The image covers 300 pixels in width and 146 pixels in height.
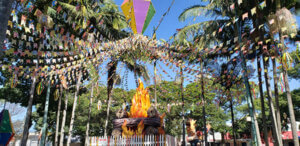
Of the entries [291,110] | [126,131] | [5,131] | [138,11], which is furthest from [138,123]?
[291,110]

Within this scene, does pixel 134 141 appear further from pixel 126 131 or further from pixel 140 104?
pixel 140 104

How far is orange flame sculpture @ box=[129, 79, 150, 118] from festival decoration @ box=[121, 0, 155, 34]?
6281mm

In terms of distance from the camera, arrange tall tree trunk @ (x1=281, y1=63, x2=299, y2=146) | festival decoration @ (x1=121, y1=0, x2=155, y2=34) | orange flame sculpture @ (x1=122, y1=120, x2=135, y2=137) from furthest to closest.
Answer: orange flame sculpture @ (x1=122, y1=120, x2=135, y2=137)
tall tree trunk @ (x1=281, y1=63, x2=299, y2=146)
festival decoration @ (x1=121, y1=0, x2=155, y2=34)

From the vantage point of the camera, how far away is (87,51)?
8.95 meters

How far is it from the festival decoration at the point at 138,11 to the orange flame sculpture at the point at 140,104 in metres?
6.28

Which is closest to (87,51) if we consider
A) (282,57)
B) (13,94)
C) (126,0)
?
(126,0)

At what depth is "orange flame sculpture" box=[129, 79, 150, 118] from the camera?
12578 mm

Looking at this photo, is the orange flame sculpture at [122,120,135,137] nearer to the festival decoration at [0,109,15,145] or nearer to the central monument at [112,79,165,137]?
the central monument at [112,79,165,137]

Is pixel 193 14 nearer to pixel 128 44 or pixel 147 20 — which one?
pixel 128 44

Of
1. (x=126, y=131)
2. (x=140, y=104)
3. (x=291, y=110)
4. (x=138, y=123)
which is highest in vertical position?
(x=140, y=104)

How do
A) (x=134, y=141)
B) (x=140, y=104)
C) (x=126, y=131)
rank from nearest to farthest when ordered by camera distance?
(x=134, y=141) → (x=126, y=131) → (x=140, y=104)

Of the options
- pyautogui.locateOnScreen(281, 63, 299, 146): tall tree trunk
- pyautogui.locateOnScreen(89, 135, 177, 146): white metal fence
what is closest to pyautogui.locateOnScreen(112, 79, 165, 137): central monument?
pyautogui.locateOnScreen(89, 135, 177, 146): white metal fence

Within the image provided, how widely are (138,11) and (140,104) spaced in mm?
7142

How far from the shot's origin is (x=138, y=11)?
23.6 feet
